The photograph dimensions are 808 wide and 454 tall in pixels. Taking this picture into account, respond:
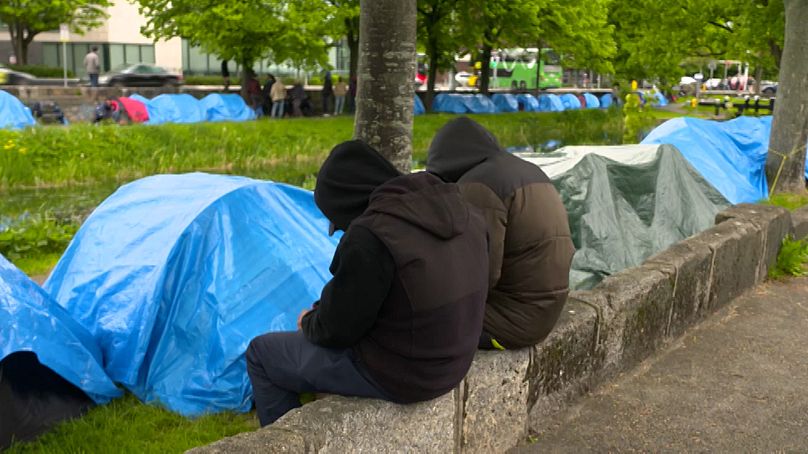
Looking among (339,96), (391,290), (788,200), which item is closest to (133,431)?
(391,290)

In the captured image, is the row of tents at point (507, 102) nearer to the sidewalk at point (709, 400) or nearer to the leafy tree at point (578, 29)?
the leafy tree at point (578, 29)

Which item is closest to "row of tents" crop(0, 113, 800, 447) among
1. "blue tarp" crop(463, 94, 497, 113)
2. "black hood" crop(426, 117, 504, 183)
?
"black hood" crop(426, 117, 504, 183)

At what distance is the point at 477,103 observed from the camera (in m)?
32.4

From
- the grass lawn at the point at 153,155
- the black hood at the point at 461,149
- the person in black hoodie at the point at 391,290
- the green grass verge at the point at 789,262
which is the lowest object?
the grass lawn at the point at 153,155

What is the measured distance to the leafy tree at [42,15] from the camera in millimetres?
32688

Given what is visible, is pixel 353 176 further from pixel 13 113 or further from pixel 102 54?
pixel 102 54

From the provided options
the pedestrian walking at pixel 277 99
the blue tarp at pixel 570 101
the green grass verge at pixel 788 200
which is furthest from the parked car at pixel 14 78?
the green grass verge at pixel 788 200

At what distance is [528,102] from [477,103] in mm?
4900

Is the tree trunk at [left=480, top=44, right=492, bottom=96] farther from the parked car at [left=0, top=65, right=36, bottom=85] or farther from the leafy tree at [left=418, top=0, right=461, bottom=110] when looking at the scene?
the parked car at [left=0, top=65, right=36, bottom=85]

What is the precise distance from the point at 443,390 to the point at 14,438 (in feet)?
7.91

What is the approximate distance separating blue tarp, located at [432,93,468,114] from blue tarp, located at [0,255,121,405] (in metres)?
26.8

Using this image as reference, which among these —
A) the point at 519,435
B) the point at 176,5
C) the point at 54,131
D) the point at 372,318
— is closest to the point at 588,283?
the point at 519,435

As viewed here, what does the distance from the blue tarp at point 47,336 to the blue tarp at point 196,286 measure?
10.6 inches

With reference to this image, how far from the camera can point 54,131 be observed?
17656mm
